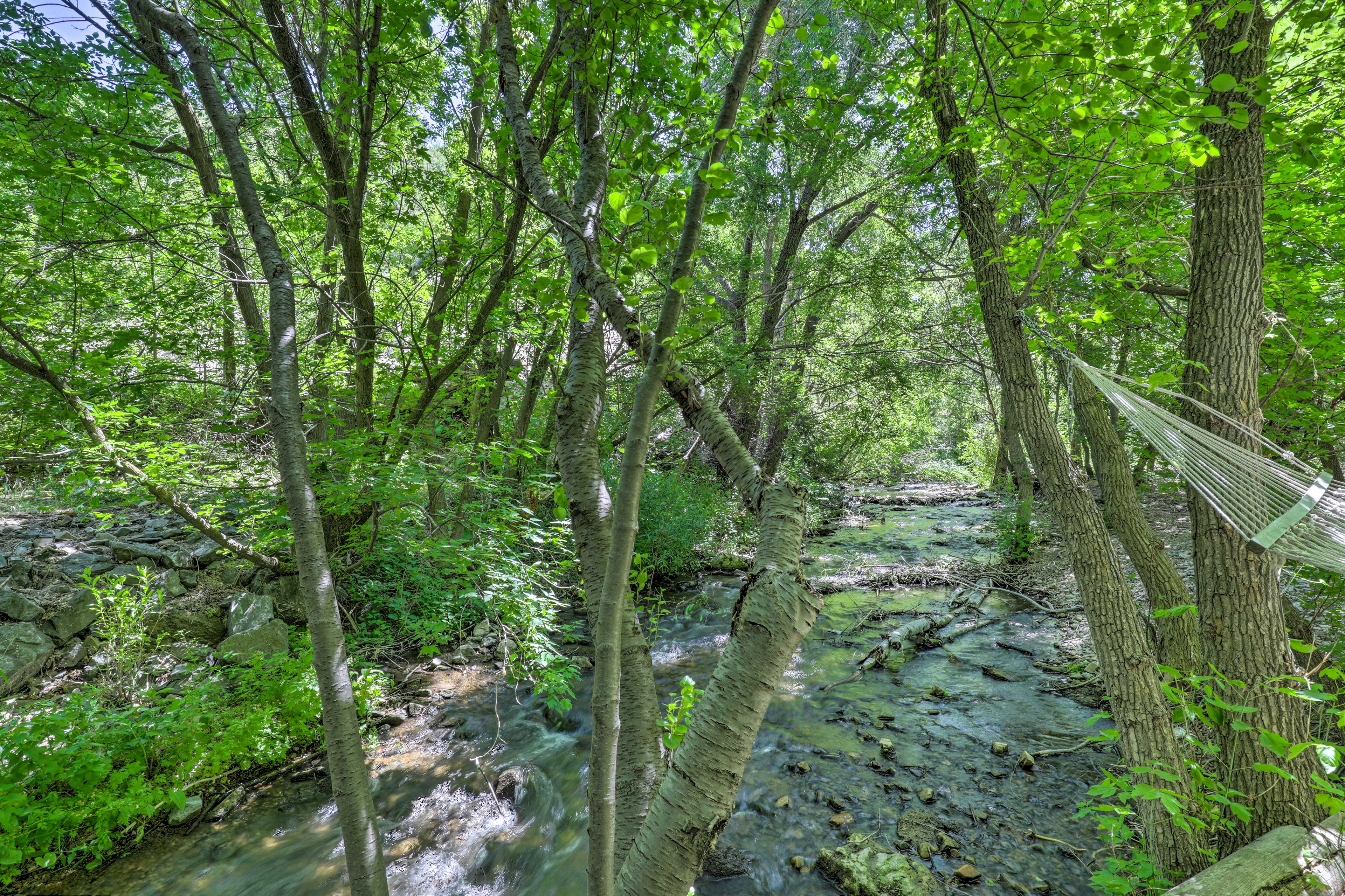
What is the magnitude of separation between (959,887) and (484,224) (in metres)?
6.29

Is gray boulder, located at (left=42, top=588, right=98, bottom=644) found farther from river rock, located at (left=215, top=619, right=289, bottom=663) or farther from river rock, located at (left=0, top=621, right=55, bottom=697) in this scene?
river rock, located at (left=215, top=619, right=289, bottom=663)

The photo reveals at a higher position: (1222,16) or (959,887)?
(1222,16)

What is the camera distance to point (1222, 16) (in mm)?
1651

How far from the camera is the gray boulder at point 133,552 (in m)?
4.76

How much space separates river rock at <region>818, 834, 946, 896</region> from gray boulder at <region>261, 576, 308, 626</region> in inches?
171

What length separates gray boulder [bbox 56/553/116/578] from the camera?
14.6 ft

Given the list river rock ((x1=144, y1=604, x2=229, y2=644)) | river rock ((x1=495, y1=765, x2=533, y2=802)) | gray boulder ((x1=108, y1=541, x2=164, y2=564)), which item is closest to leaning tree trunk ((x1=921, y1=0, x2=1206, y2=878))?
river rock ((x1=495, y1=765, x2=533, y2=802))

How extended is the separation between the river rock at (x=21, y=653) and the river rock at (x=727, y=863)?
438cm

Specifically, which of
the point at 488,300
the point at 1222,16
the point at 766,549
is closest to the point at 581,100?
the point at 766,549

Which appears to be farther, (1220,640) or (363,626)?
(363,626)

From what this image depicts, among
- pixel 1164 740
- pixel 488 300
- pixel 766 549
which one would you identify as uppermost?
pixel 488 300

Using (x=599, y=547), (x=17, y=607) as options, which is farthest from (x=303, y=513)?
(x=17, y=607)

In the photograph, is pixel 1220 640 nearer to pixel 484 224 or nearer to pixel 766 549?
pixel 766 549

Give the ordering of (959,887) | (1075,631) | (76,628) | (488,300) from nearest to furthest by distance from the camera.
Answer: (959,887) < (76,628) < (488,300) < (1075,631)
